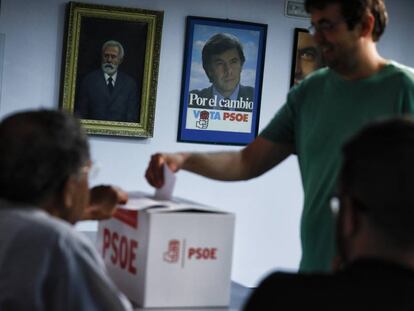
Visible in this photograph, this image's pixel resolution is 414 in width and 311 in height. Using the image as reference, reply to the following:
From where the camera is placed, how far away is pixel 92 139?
546cm

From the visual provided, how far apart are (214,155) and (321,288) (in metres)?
1.47

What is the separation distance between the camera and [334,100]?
98.2 inches

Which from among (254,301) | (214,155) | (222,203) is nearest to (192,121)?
(222,203)

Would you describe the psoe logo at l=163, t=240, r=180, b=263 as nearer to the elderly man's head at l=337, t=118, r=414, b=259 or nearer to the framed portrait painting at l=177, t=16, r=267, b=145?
the elderly man's head at l=337, t=118, r=414, b=259

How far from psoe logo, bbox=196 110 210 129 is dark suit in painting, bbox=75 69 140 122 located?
0.42 m

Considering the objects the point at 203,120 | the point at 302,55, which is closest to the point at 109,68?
the point at 203,120

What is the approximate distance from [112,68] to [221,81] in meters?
0.74

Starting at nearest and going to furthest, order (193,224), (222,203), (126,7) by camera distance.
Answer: (193,224) → (126,7) → (222,203)

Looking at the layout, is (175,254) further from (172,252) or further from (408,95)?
(408,95)

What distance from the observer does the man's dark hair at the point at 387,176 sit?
4.14 ft

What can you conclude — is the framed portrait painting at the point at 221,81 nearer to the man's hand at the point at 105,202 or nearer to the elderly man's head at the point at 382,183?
the man's hand at the point at 105,202

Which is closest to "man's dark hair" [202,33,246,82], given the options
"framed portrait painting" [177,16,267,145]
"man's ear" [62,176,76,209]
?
"framed portrait painting" [177,16,267,145]

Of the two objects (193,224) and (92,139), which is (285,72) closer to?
(92,139)

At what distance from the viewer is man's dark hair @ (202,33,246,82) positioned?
5637 mm
